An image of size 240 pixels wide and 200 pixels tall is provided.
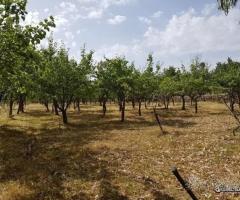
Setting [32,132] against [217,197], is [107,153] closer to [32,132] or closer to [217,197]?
[217,197]

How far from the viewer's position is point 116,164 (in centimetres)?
2134

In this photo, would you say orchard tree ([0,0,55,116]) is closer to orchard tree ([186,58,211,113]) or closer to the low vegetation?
→ the low vegetation

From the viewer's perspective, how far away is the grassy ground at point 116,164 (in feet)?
53.3

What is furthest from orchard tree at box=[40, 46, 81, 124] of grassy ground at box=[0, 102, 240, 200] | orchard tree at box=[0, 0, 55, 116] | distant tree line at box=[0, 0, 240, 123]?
orchard tree at box=[0, 0, 55, 116]

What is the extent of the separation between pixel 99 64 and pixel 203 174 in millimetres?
36203

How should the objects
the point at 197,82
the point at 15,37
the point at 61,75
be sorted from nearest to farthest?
the point at 15,37 → the point at 61,75 → the point at 197,82

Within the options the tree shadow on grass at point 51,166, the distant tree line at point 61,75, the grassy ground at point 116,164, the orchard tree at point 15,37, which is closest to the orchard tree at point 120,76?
the distant tree line at point 61,75

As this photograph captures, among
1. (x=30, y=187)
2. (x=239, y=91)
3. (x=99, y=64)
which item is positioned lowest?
(x=30, y=187)

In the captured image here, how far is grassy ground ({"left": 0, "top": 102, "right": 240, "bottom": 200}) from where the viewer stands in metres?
16.2

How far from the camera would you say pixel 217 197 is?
49.4ft

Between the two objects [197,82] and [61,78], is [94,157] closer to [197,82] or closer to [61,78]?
[61,78]

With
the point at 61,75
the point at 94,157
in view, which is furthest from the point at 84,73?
the point at 94,157

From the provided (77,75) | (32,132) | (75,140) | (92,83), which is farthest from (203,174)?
(92,83)

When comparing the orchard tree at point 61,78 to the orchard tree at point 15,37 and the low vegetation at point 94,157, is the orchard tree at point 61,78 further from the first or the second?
the orchard tree at point 15,37
